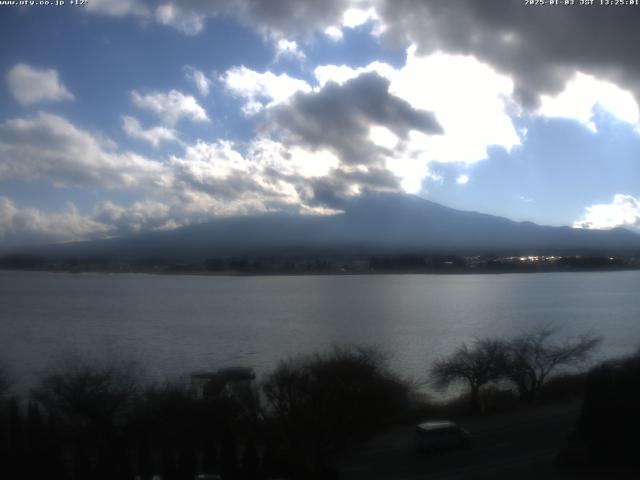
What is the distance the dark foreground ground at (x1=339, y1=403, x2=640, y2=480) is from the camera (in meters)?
4.46

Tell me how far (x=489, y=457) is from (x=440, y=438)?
1.56ft

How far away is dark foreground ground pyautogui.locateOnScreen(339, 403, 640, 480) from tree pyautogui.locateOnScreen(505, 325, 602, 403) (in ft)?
5.65

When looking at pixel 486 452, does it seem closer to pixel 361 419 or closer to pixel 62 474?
pixel 361 419

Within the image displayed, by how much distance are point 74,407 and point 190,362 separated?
4766mm

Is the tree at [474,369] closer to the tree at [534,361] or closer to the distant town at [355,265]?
the tree at [534,361]

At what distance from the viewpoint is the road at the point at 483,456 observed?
180 inches

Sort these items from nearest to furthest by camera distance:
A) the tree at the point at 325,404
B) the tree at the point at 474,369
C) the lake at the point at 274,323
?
the tree at the point at 325,404 < the tree at the point at 474,369 < the lake at the point at 274,323

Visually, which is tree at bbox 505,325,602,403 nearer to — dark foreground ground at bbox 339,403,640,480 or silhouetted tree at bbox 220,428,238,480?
dark foreground ground at bbox 339,403,640,480

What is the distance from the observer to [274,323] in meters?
16.9

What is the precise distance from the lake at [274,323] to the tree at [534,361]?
1.69 meters

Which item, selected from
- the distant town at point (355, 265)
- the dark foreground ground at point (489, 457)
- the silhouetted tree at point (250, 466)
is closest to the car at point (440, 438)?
the dark foreground ground at point (489, 457)

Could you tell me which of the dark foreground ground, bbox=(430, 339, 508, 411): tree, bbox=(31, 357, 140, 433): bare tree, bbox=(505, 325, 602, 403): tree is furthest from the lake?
the dark foreground ground

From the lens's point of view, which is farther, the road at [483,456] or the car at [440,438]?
the car at [440,438]

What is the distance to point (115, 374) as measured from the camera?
292 inches
